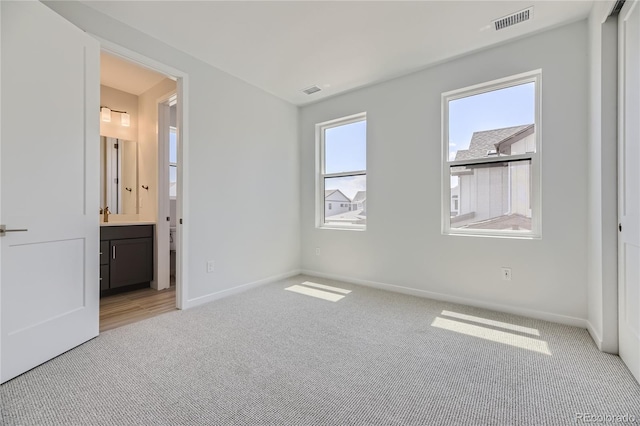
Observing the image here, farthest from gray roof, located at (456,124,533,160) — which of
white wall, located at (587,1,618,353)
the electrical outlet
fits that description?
the electrical outlet

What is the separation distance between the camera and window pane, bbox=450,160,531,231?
275 cm

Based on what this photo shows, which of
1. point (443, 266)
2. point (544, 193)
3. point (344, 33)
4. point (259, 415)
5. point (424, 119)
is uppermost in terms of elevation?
point (344, 33)

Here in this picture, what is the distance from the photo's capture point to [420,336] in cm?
229

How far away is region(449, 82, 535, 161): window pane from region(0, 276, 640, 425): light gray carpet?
166 cm

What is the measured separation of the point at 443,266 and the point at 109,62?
14.2ft

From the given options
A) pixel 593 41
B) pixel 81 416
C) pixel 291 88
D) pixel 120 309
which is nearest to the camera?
pixel 81 416

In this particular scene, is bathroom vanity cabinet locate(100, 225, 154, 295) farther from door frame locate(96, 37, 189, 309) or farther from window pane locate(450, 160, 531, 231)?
window pane locate(450, 160, 531, 231)

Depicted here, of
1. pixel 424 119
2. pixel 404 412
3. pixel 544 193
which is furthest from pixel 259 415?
pixel 424 119

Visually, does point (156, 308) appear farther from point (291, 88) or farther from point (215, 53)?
point (291, 88)

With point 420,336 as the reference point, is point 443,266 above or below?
above

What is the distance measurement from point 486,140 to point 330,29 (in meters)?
1.91

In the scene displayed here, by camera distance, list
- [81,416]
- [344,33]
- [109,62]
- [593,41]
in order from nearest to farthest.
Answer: [81,416] < [593,41] < [344,33] < [109,62]

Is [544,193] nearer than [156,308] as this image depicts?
Yes

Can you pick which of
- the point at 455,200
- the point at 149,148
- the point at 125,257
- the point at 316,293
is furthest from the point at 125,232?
the point at 455,200
